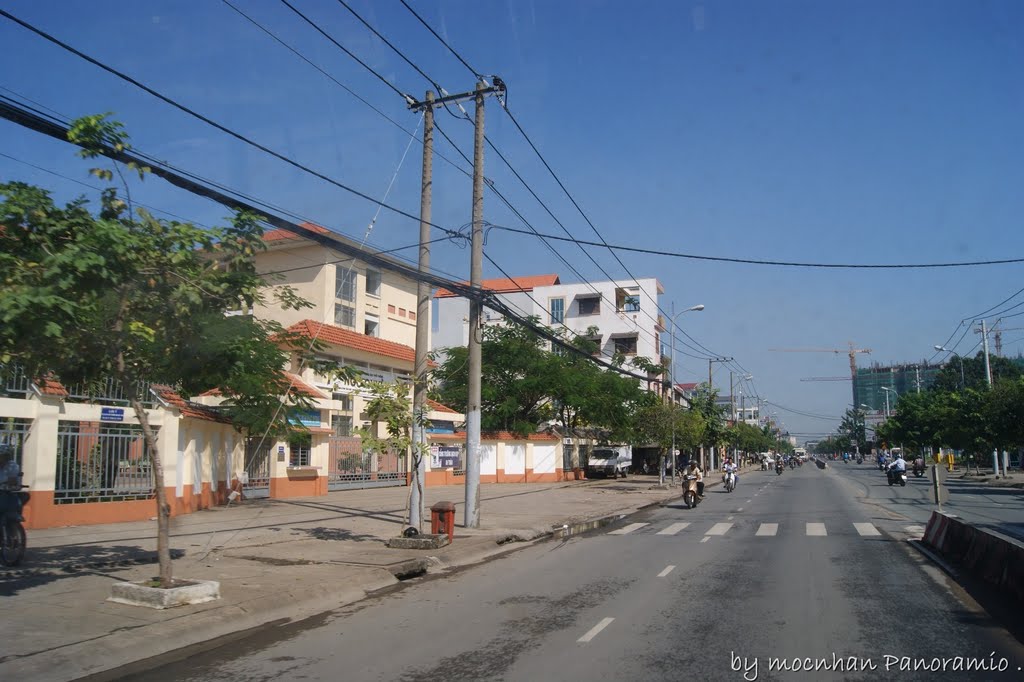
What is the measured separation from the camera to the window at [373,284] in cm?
4621

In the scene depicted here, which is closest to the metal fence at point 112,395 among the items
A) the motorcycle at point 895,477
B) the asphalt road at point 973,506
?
the asphalt road at point 973,506

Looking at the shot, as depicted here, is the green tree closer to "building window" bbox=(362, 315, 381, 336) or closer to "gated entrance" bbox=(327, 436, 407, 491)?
"gated entrance" bbox=(327, 436, 407, 491)

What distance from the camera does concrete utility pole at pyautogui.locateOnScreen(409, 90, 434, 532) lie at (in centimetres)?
1525

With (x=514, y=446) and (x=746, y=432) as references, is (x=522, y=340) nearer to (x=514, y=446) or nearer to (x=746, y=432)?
(x=514, y=446)

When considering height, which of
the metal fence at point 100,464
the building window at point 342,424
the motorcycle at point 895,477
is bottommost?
the motorcycle at point 895,477

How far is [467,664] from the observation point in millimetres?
7098

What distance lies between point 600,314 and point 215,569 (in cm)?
6005

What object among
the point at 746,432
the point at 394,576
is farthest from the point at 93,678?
the point at 746,432

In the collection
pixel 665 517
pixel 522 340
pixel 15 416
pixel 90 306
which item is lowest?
pixel 665 517

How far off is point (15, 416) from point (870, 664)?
15.1 metres

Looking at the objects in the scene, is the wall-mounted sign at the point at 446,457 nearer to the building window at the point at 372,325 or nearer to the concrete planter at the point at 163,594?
the building window at the point at 372,325

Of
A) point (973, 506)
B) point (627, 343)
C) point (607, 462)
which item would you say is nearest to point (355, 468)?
point (973, 506)

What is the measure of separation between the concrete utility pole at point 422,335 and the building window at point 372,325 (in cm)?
2945

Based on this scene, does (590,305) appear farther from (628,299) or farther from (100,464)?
(100,464)
